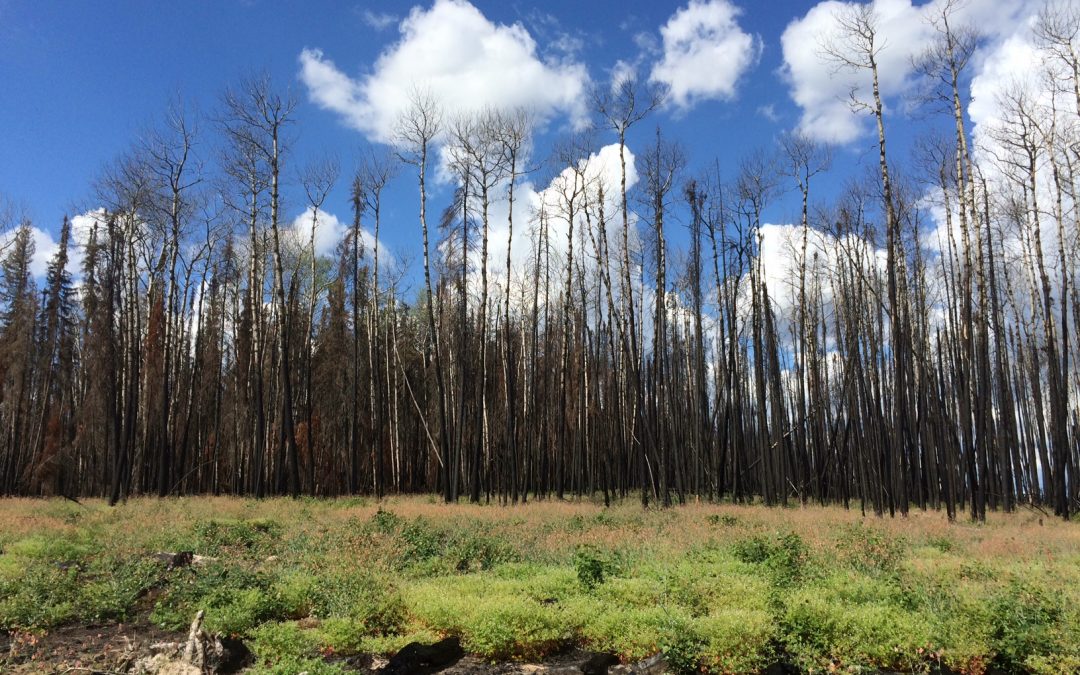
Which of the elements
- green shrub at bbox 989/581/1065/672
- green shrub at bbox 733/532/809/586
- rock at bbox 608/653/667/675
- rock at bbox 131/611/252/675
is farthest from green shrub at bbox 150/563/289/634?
green shrub at bbox 989/581/1065/672

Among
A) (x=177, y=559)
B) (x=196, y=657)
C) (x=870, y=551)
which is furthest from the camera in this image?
Result: (x=177, y=559)

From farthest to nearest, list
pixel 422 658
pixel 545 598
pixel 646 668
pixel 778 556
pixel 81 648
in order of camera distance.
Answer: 1. pixel 778 556
2. pixel 545 598
3. pixel 81 648
4. pixel 422 658
5. pixel 646 668

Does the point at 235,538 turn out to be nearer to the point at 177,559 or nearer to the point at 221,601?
the point at 177,559

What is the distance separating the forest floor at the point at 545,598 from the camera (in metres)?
5.49

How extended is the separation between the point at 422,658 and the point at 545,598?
178cm

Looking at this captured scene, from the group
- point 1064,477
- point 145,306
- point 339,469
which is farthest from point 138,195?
point 1064,477

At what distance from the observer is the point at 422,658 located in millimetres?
5535

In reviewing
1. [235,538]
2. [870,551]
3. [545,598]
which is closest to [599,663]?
[545,598]

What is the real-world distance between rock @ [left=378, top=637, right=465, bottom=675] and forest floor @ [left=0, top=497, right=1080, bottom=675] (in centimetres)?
12

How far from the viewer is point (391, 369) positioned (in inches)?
1192

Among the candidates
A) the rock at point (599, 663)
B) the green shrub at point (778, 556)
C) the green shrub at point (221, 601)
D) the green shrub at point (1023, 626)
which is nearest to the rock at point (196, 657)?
the green shrub at point (221, 601)

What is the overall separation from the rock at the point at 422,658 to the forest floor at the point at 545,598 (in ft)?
0.39

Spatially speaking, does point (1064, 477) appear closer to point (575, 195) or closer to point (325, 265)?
point (575, 195)

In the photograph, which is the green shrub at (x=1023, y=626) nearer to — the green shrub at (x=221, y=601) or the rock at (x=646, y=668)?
the rock at (x=646, y=668)
